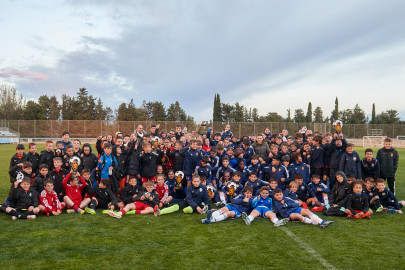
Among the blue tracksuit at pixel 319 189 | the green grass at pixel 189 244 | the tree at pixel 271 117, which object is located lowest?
the green grass at pixel 189 244

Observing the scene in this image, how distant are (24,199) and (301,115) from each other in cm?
6199

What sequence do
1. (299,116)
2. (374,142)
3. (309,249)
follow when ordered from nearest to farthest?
(309,249)
(374,142)
(299,116)

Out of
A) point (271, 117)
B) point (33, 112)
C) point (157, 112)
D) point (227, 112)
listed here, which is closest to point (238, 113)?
point (227, 112)

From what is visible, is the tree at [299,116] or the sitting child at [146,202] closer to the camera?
the sitting child at [146,202]

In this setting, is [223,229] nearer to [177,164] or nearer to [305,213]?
[305,213]

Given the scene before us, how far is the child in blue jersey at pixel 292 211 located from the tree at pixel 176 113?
44.4 metres

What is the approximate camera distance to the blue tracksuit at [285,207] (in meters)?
5.61

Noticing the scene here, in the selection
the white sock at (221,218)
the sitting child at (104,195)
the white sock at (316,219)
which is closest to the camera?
the white sock at (316,219)

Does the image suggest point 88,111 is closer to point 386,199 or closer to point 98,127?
point 98,127

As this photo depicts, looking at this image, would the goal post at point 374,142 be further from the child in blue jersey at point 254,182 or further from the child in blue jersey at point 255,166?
the child in blue jersey at point 254,182

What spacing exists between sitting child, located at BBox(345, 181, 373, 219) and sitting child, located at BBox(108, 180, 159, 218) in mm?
3942

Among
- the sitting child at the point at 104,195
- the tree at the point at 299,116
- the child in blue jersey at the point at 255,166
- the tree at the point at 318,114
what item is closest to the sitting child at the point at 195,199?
the sitting child at the point at 104,195

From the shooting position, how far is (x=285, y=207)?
5.67 metres

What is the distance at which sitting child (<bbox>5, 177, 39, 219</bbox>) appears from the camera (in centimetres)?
568
